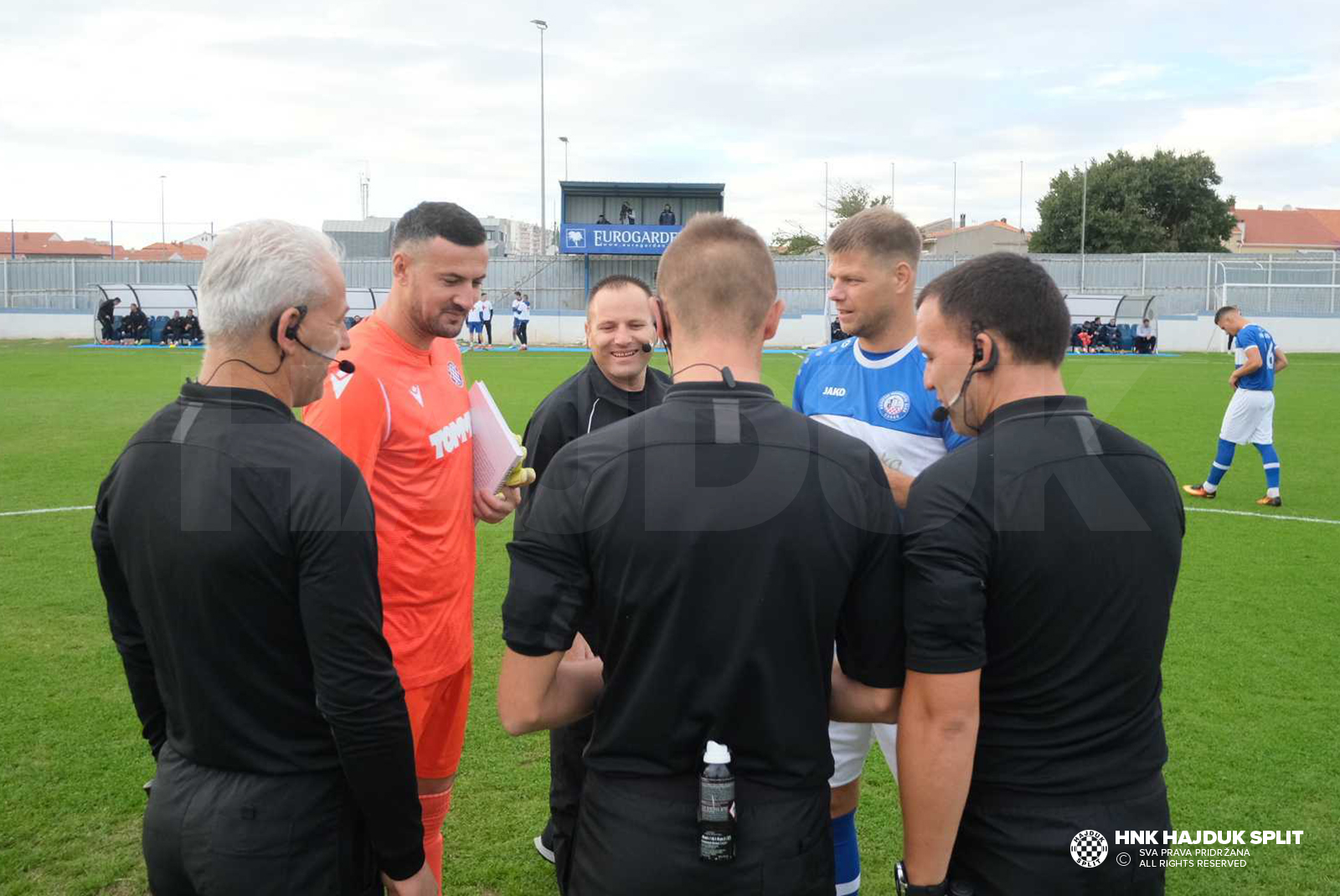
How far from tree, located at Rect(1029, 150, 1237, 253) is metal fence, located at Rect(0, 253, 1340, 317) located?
80.1 ft

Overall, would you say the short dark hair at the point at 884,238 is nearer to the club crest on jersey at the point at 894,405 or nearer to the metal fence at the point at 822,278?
the club crest on jersey at the point at 894,405

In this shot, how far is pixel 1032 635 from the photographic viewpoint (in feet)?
7.09

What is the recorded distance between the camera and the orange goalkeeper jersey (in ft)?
10.3

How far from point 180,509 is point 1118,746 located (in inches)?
84.6

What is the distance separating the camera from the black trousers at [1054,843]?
86.0 inches

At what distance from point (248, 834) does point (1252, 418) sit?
470 inches

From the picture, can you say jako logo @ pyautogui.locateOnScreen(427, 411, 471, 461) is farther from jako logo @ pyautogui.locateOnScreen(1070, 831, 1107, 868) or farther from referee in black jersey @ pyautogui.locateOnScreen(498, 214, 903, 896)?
jako logo @ pyautogui.locateOnScreen(1070, 831, 1107, 868)

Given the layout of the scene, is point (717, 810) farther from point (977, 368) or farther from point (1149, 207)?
point (1149, 207)

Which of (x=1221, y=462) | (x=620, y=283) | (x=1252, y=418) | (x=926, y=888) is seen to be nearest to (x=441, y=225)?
(x=620, y=283)

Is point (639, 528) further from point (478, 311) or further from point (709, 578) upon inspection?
point (478, 311)

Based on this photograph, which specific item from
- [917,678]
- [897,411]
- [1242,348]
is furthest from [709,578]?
[1242,348]

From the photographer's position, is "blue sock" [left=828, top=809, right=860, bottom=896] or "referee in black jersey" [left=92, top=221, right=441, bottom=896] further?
"blue sock" [left=828, top=809, right=860, bottom=896]

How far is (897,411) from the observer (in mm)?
3770

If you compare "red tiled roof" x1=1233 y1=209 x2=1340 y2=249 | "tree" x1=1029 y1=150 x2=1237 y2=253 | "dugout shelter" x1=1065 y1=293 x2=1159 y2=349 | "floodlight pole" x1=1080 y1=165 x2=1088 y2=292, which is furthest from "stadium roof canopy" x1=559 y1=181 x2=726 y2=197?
"red tiled roof" x1=1233 y1=209 x2=1340 y2=249
